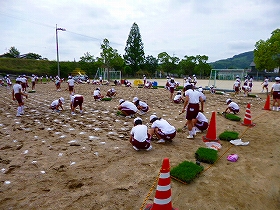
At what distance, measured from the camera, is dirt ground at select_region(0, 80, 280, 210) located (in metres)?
3.45

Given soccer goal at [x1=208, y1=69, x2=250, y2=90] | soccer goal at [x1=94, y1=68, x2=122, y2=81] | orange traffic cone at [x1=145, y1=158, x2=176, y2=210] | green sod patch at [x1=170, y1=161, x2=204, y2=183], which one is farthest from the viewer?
soccer goal at [x1=94, y1=68, x2=122, y2=81]

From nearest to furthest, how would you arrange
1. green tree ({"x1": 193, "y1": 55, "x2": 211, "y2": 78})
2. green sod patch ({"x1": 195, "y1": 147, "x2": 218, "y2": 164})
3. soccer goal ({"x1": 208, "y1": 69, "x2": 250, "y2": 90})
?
1. green sod patch ({"x1": 195, "y1": 147, "x2": 218, "y2": 164})
2. soccer goal ({"x1": 208, "y1": 69, "x2": 250, "y2": 90})
3. green tree ({"x1": 193, "y1": 55, "x2": 211, "y2": 78})

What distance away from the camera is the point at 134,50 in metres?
76.3

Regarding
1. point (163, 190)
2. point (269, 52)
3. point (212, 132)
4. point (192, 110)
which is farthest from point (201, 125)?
point (269, 52)

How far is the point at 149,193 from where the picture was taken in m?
3.58

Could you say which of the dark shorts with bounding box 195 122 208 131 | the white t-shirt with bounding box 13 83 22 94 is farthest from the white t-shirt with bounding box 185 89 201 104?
the white t-shirt with bounding box 13 83 22 94

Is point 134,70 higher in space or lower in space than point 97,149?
higher

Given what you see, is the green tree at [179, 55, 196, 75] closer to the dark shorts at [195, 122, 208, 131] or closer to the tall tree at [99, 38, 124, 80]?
the tall tree at [99, 38, 124, 80]

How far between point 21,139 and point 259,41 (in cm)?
2489

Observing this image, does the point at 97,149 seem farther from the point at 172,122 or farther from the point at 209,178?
the point at 172,122

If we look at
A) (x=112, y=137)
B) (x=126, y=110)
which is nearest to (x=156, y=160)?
(x=112, y=137)

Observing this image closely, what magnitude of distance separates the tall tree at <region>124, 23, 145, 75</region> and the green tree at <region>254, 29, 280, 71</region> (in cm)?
5667

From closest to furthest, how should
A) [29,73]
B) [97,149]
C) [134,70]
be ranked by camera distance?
[97,149], [29,73], [134,70]

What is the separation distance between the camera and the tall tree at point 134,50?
7631 centimetres
